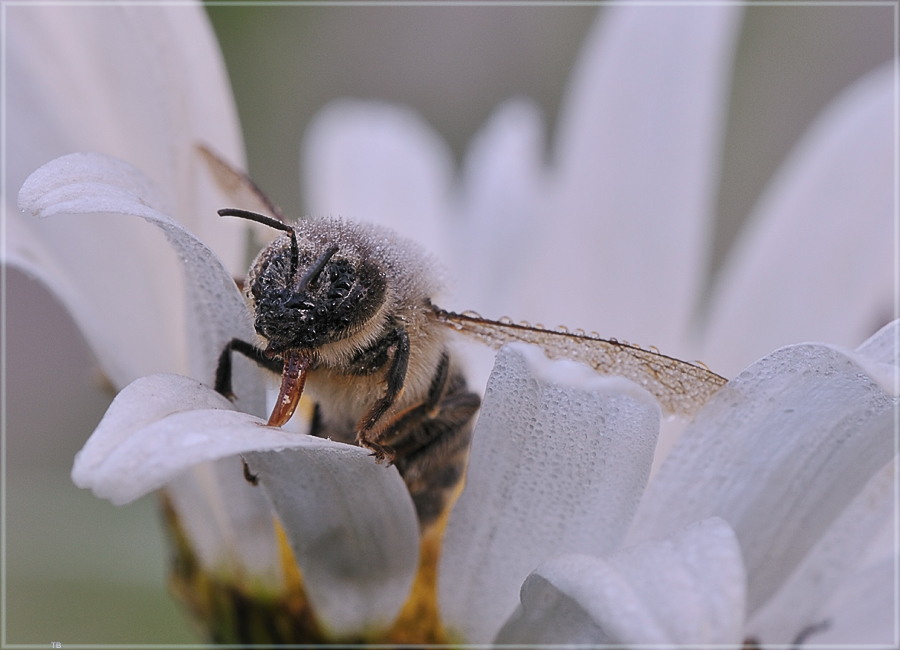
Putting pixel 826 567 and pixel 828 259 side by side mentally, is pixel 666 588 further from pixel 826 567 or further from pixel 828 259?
pixel 828 259

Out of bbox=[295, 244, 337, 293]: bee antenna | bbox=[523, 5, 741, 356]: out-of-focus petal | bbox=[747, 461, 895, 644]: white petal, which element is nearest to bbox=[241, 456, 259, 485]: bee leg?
bbox=[295, 244, 337, 293]: bee antenna

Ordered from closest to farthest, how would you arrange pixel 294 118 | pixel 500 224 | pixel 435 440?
pixel 435 440, pixel 500 224, pixel 294 118

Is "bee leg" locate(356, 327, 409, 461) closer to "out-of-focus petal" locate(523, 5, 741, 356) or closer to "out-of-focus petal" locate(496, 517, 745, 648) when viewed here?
"out-of-focus petal" locate(496, 517, 745, 648)

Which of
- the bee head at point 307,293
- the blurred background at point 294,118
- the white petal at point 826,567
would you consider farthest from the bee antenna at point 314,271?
the blurred background at point 294,118

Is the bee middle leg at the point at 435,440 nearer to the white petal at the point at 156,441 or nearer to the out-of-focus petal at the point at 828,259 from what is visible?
the white petal at the point at 156,441

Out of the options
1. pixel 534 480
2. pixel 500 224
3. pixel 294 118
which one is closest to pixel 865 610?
pixel 534 480

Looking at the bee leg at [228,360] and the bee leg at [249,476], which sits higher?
the bee leg at [228,360]
